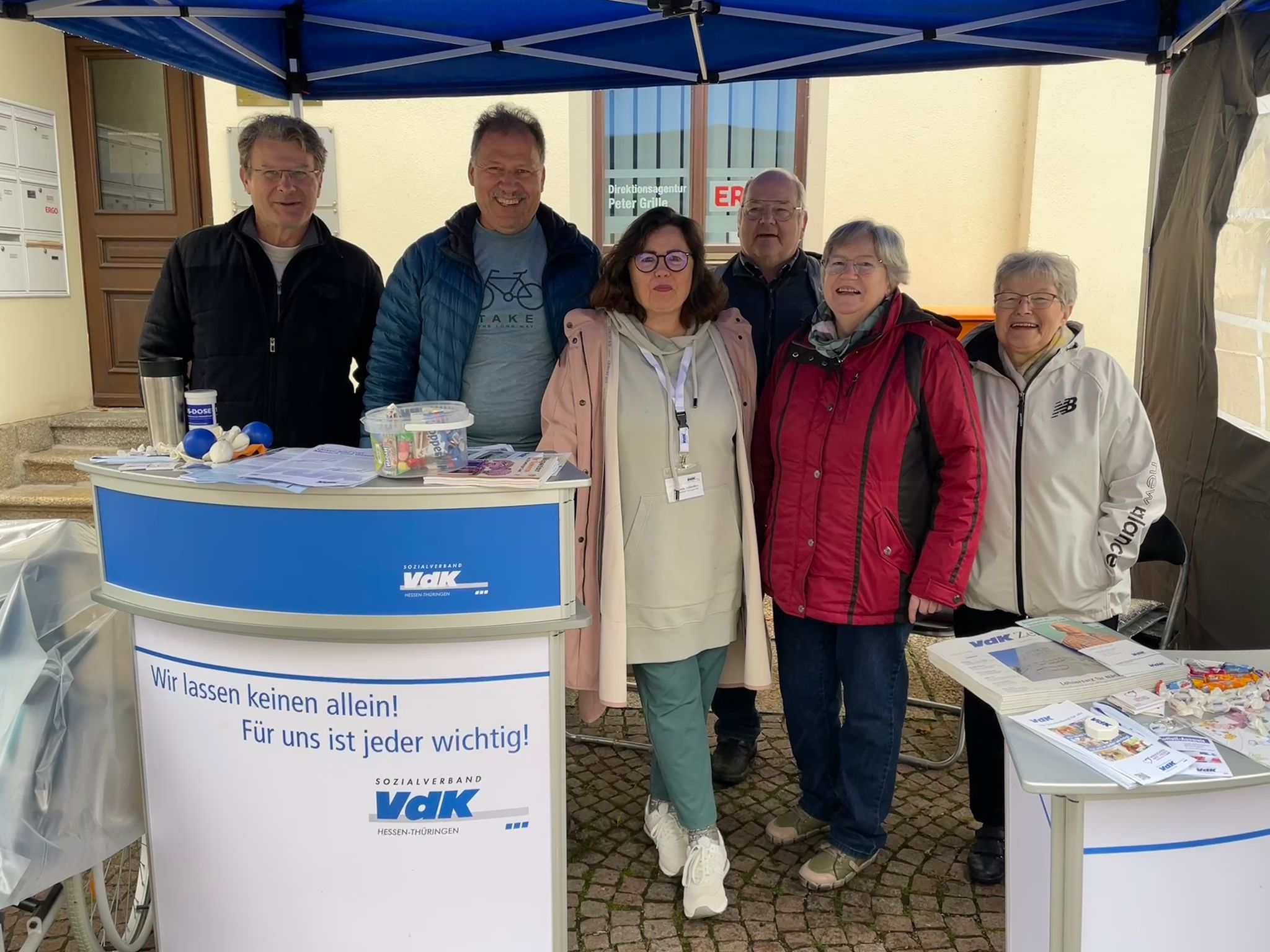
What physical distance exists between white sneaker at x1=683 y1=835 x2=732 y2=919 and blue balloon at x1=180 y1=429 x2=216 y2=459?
159cm

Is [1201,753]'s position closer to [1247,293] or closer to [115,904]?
[1247,293]

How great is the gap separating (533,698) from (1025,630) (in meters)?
1.13

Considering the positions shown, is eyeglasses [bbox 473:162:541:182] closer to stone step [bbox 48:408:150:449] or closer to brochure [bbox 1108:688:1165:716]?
brochure [bbox 1108:688:1165:716]

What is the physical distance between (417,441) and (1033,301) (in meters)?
1.68

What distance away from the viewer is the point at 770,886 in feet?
8.75

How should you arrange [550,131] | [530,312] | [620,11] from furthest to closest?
[550,131]
[620,11]
[530,312]

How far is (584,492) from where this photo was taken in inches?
95.6

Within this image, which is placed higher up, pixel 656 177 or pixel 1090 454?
pixel 656 177

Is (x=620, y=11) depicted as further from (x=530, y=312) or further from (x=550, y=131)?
(x=550, y=131)

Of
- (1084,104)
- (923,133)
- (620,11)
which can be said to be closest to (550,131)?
(923,133)

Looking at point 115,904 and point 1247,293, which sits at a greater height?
point 1247,293

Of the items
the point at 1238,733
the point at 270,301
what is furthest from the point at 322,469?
the point at 1238,733

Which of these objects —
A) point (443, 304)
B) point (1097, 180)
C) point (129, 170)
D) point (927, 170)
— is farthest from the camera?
point (129, 170)

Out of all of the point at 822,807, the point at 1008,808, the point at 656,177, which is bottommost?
the point at 822,807
